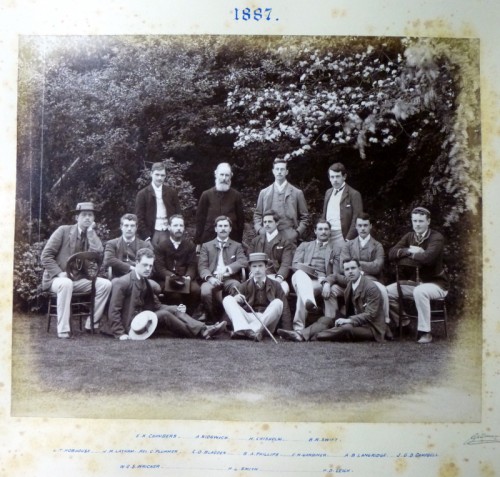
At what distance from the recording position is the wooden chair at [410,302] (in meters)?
3.78

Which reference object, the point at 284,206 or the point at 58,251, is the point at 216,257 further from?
the point at 58,251

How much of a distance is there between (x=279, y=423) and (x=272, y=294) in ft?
2.45

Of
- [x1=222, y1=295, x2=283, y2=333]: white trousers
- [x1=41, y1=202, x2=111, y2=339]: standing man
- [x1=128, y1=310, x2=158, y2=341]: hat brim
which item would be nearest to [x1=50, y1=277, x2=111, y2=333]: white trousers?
[x1=41, y1=202, x2=111, y2=339]: standing man

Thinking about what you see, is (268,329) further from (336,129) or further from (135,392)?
(336,129)

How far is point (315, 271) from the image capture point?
3.89 m

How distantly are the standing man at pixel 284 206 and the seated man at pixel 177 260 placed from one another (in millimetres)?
441

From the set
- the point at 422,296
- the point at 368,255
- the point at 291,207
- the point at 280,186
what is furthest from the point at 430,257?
the point at 280,186

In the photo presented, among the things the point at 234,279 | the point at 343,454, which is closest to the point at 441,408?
the point at 343,454

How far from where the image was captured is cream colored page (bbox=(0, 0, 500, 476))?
3.61 metres

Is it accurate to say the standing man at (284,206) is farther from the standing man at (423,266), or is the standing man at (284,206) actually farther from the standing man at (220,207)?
the standing man at (423,266)

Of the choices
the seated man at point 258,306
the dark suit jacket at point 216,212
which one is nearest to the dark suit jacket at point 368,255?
the seated man at point 258,306

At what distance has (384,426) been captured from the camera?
143 inches

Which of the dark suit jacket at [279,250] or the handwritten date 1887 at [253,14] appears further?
the dark suit jacket at [279,250]

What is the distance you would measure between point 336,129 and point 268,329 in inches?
49.4
